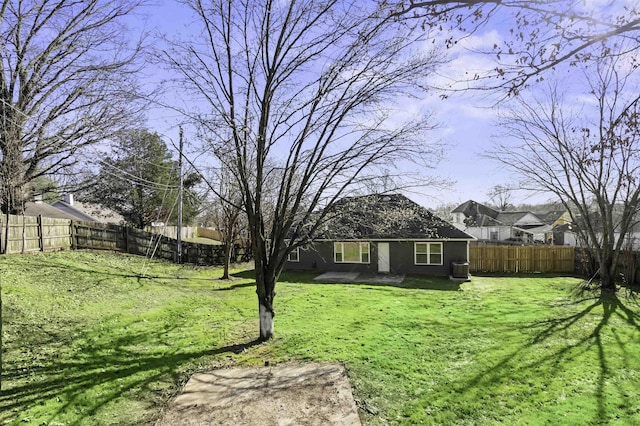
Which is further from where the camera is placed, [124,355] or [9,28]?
[9,28]

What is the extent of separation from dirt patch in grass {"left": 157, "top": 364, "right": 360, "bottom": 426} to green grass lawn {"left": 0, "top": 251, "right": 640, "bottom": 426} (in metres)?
0.24

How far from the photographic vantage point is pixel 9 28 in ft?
40.1

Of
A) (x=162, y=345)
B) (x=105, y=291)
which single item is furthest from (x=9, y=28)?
(x=162, y=345)

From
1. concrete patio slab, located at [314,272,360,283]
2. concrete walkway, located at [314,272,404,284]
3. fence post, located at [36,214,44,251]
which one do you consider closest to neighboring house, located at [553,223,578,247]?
concrete walkway, located at [314,272,404,284]

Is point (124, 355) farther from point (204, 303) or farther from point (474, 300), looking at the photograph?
point (474, 300)

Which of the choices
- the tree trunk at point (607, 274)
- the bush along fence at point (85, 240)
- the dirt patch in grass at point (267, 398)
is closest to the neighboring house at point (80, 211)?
the bush along fence at point (85, 240)

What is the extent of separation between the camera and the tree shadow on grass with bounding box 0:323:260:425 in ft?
15.0

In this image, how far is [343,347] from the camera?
674cm

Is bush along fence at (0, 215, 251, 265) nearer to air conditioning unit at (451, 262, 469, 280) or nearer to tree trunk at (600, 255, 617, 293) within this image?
air conditioning unit at (451, 262, 469, 280)

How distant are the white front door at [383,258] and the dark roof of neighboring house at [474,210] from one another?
29442mm

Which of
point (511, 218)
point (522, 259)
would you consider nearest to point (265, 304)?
point (522, 259)

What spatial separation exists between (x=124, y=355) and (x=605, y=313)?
1142cm

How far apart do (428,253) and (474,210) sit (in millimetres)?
31927

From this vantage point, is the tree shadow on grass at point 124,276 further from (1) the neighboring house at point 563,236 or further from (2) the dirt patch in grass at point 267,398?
(1) the neighboring house at point 563,236
